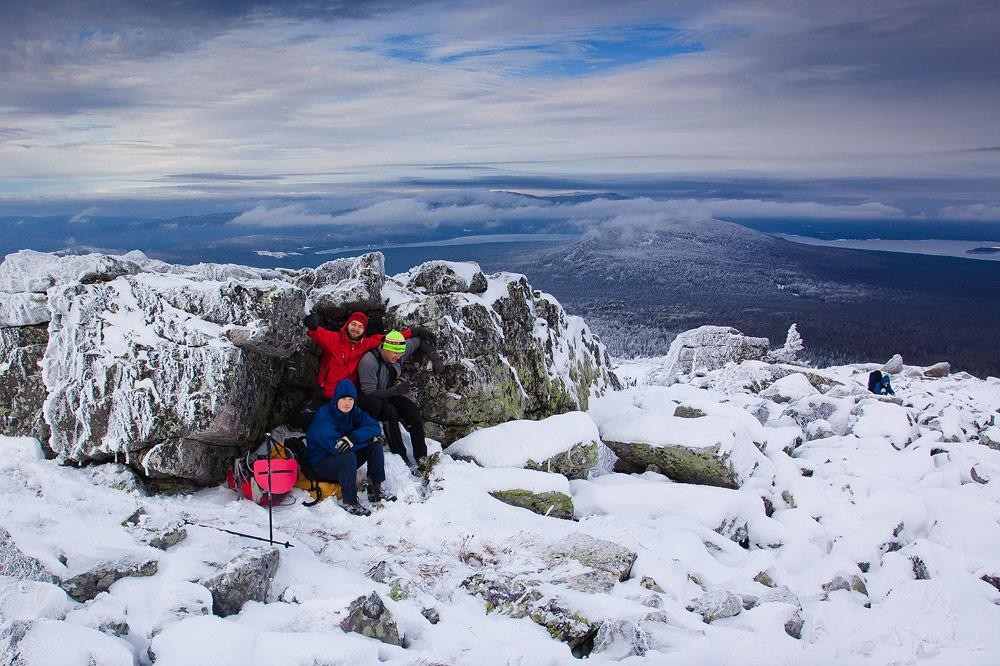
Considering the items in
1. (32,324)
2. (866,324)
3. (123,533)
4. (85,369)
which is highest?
(32,324)

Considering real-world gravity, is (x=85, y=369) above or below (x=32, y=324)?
below

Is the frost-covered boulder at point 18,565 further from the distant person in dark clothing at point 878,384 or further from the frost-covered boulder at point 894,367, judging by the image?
the frost-covered boulder at point 894,367

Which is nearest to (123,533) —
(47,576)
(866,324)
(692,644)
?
(47,576)

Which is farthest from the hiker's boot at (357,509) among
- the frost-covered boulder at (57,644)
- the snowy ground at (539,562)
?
the frost-covered boulder at (57,644)

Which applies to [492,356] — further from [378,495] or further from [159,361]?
[159,361]

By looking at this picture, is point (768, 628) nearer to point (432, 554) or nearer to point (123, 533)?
point (432, 554)

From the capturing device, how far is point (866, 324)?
7431 inches

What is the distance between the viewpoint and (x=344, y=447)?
1052 cm

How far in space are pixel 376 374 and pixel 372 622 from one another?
556cm

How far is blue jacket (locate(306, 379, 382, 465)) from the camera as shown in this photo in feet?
35.1

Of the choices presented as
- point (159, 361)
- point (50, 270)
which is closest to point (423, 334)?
point (159, 361)

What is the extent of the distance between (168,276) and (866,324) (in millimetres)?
209628

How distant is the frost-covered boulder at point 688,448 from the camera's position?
1277 cm

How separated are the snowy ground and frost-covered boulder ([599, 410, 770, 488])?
429mm
